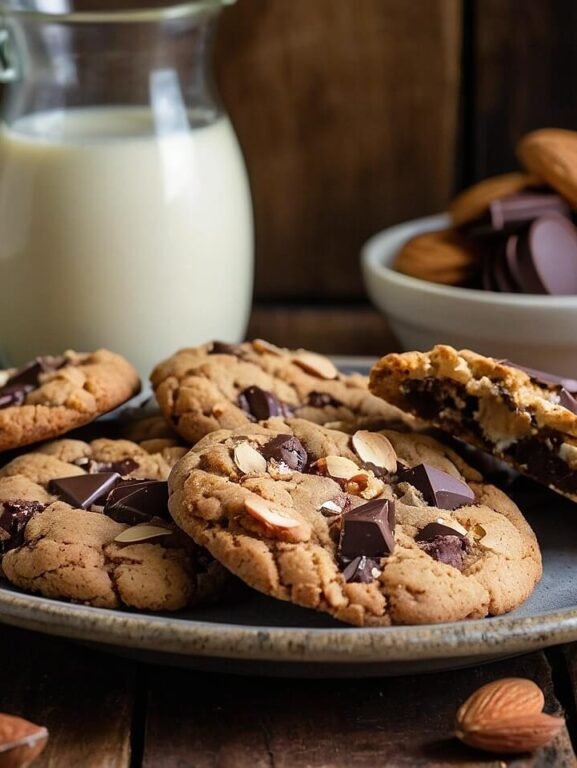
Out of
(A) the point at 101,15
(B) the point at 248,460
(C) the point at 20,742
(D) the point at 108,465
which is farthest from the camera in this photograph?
(A) the point at 101,15

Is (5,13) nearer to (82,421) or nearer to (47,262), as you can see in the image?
(47,262)

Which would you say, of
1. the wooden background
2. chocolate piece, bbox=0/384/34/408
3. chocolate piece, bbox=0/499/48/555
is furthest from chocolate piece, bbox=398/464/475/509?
the wooden background

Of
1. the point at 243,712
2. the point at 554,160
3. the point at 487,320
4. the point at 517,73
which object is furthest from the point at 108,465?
the point at 517,73

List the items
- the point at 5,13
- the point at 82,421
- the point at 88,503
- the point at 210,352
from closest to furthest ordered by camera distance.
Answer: the point at 88,503, the point at 82,421, the point at 210,352, the point at 5,13

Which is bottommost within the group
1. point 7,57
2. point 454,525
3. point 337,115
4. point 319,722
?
point 319,722

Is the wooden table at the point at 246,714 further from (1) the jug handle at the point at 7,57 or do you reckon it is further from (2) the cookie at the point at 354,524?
(1) the jug handle at the point at 7,57

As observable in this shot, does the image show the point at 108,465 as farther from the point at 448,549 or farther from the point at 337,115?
the point at 337,115

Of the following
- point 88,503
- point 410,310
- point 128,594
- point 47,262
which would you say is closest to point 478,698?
point 128,594
